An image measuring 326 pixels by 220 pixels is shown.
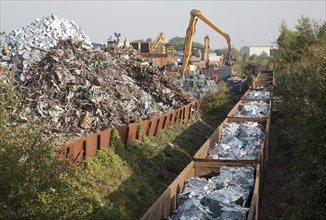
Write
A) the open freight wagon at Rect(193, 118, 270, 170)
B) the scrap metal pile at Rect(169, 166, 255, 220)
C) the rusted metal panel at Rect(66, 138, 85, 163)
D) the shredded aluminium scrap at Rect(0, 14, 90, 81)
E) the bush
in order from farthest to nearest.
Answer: the shredded aluminium scrap at Rect(0, 14, 90, 81) < the rusted metal panel at Rect(66, 138, 85, 163) < the open freight wagon at Rect(193, 118, 270, 170) < the scrap metal pile at Rect(169, 166, 255, 220) < the bush

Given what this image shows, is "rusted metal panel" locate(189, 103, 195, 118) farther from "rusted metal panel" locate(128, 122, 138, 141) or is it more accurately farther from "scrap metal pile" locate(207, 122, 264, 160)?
"rusted metal panel" locate(128, 122, 138, 141)

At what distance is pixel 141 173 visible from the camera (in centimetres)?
1116

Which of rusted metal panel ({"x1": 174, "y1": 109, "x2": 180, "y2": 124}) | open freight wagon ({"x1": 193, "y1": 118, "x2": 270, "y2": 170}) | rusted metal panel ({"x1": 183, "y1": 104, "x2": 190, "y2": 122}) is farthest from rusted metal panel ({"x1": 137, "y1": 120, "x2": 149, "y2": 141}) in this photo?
rusted metal panel ({"x1": 183, "y1": 104, "x2": 190, "y2": 122})

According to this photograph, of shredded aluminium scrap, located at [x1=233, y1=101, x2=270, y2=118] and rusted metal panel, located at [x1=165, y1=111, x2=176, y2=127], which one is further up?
shredded aluminium scrap, located at [x1=233, y1=101, x2=270, y2=118]

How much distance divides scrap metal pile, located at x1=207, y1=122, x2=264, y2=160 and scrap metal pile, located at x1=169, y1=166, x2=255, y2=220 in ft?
4.01

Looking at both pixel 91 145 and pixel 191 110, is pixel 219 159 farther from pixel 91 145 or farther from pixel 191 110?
pixel 191 110

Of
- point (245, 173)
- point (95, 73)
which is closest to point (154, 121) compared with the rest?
point (95, 73)

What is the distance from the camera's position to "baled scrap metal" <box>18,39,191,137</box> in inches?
484

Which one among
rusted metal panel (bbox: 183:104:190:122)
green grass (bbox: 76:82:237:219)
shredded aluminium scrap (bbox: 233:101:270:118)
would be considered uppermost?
shredded aluminium scrap (bbox: 233:101:270:118)

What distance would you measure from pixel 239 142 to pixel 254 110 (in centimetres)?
503

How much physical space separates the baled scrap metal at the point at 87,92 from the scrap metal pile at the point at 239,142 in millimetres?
3378

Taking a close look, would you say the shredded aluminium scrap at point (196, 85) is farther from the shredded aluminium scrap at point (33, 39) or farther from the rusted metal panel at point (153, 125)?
the rusted metal panel at point (153, 125)

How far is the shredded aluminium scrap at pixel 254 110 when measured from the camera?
15406 millimetres

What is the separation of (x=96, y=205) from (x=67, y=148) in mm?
1710
